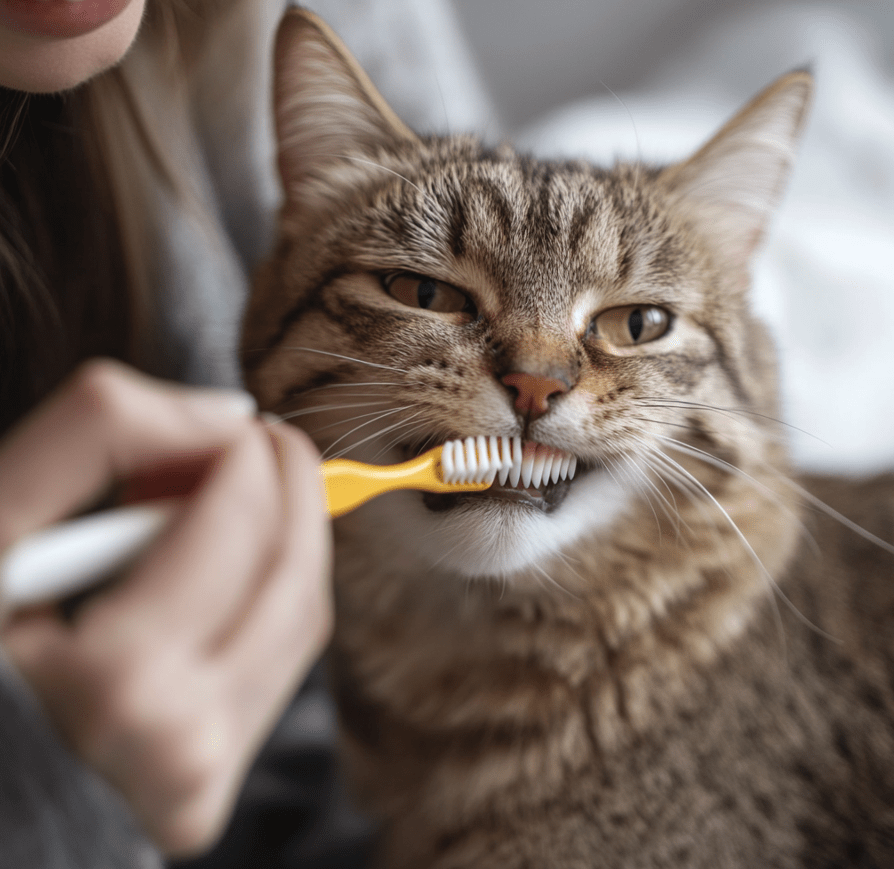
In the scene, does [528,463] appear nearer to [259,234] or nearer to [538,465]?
[538,465]

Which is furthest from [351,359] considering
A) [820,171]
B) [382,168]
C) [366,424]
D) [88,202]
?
[820,171]

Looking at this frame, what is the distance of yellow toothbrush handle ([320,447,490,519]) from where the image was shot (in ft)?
1.87

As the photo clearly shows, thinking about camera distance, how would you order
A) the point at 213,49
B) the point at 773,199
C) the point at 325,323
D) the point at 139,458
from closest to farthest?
the point at 139,458
the point at 325,323
the point at 773,199
the point at 213,49

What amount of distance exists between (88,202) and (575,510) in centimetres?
90

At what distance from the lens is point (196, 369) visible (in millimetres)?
1305

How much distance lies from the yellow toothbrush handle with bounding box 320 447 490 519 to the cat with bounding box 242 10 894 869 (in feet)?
0.20

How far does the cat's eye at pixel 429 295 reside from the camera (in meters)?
0.80

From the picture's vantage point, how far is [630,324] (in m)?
0.82

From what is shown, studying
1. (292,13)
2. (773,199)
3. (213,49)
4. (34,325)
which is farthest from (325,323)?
(213,49)

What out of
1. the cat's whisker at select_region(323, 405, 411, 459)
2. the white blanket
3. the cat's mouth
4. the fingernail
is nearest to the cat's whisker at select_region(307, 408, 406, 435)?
the cat's whisker at select_region(323, 405, 411, 459)

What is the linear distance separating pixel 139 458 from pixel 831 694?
861mm

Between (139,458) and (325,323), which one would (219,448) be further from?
(325,323)

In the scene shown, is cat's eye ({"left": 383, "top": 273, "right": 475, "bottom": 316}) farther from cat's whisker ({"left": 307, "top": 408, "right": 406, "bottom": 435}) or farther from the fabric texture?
the fabric texture

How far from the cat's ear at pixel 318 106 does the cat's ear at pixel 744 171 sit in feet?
1.26
